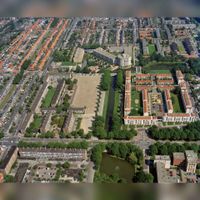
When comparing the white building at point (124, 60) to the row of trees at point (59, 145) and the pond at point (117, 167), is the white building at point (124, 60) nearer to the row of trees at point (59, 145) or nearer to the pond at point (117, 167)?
the row of trees at point (59, 145)

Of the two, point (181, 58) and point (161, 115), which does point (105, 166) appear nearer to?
point (161, 115)

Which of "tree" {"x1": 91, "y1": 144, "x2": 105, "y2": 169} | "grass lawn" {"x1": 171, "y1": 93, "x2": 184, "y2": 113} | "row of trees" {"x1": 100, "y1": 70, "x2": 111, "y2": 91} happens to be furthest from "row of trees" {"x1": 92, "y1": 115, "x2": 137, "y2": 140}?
"row of trees" {"x1": 100, "y1": 70, "x2": 111, "y2": 91}

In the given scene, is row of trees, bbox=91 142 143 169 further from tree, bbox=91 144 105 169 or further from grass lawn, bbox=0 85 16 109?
grass lawn, bbox=0 85 16 109

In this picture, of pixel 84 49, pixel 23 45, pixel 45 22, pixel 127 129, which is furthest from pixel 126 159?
pixel 45 22

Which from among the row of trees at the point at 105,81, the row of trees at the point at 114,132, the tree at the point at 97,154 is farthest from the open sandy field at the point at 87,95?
the tree at the point at 97,154

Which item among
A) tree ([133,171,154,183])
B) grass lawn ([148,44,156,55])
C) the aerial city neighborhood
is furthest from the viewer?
grass lawn ([148,44,156,55])

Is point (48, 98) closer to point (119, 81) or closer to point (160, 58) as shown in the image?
point (119, 81)
